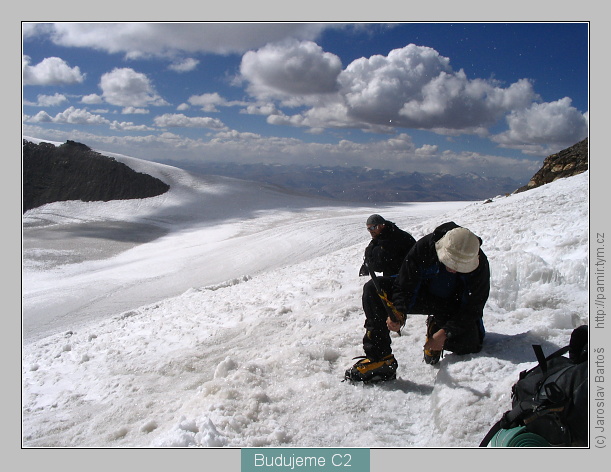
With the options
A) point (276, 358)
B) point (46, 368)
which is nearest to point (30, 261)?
point (46, 368)

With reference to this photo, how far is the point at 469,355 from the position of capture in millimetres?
3832

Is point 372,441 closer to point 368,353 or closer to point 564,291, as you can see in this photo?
point 368,353

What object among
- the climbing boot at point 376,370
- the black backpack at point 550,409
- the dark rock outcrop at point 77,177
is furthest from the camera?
the dark rock outcrop at point 77,177

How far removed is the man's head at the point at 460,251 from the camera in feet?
11.0

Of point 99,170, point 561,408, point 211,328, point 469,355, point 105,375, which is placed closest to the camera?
point 561,408

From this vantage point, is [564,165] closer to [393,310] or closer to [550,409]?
[393,310]

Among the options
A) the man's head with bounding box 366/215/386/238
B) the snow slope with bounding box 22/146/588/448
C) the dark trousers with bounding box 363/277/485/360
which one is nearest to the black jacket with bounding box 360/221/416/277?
the man's head with bounding box 366/215/386/238

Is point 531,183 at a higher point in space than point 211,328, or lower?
higher

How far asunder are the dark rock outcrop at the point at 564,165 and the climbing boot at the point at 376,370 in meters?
12.7

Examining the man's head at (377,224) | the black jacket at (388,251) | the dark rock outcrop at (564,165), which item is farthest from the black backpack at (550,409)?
the dark rock outcrop at (564,165)

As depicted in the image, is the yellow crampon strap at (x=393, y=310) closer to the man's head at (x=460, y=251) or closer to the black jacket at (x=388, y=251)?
the black jacket at (x=388, y=251)

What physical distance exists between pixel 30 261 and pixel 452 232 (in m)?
17.8

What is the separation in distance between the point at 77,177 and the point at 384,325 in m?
47.2
